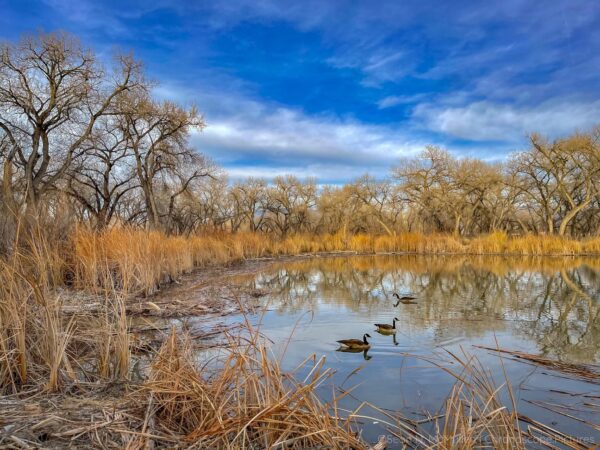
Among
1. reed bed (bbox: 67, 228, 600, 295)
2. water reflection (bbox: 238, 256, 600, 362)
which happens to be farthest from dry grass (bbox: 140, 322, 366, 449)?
water reflection (bbox: 238, 256, 600, 362)

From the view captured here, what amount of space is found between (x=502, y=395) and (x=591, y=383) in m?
1.07

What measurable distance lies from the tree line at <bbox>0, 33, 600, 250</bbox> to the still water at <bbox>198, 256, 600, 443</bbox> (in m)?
4.93

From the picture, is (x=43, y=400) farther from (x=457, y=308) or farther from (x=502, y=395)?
(x=457, y=308)

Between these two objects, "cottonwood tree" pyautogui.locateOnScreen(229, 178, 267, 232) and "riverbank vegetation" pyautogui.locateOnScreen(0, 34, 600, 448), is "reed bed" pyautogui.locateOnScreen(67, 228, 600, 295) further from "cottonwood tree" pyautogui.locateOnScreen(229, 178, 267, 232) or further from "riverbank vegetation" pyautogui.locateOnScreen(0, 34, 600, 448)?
"cottonwood tree" pyautogui.locateOnScreen(229, 178, 267, 232)

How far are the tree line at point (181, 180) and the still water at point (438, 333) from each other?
4.93 metres

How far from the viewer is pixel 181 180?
26.8 metres

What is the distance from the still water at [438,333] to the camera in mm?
3936

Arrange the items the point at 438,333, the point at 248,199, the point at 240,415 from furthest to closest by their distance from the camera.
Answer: the point at 248,199
the point at 438,333
the point at 240,415

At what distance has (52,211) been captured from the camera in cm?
876

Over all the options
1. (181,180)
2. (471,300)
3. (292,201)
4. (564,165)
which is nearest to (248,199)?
(292,201)

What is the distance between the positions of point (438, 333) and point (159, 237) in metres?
9.09

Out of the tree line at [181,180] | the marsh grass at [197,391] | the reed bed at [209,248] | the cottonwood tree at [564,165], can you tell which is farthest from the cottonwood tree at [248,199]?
the marsh grass at [197,391]

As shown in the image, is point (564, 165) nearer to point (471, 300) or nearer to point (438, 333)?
point (471, 300)

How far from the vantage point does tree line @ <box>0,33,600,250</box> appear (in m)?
18.7
